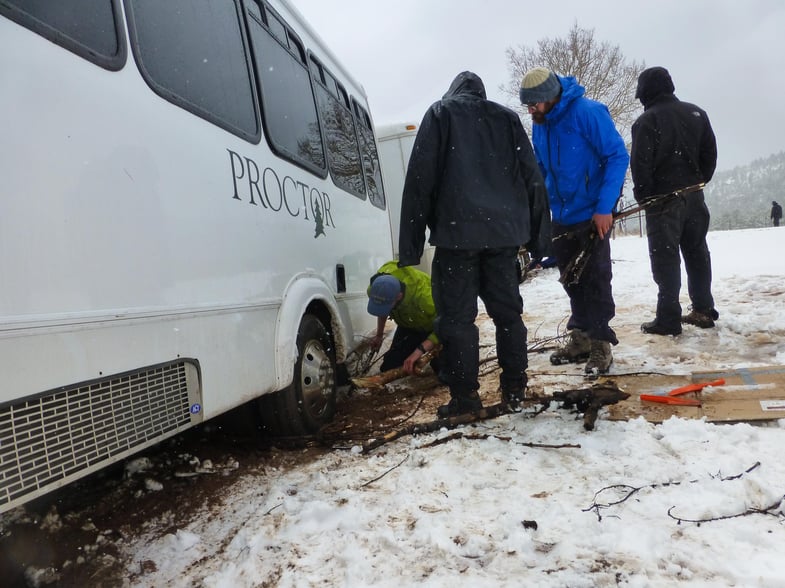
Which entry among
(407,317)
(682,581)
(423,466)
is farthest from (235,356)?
(407,317)

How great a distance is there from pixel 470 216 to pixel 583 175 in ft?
4.43

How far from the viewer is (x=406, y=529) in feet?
5.79

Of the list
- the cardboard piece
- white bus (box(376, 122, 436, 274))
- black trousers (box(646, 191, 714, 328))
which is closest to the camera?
the cardboard piece

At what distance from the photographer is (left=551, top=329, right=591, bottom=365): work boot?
3887 millimetres

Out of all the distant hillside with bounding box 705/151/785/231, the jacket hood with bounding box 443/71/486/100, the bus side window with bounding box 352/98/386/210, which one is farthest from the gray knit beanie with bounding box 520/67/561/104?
the distant hillside with bounding box 705/151/785/231

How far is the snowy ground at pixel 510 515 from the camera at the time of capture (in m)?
1.50

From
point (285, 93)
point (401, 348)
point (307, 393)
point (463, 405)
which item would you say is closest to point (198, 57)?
point (285, 93)

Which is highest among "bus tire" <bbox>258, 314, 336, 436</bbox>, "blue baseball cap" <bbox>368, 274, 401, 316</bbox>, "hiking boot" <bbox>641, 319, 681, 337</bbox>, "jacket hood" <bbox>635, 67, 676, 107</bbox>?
"jacket hood" <bbox>635, 67, 676, 107</bbox>

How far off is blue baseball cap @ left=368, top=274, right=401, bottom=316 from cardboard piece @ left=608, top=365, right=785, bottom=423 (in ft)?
5.29

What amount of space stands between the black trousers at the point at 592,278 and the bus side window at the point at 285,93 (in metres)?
1.77

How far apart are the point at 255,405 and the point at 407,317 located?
1.59 meters

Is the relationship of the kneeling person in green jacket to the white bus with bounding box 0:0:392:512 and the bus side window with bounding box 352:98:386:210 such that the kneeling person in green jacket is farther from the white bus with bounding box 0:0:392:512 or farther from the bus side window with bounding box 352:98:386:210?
the bus side window with bounding box 352:98:386:210

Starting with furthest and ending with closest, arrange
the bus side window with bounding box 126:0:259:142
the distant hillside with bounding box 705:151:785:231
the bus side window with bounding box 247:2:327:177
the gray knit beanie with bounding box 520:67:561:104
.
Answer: the distant hillside with bounding box 705:151:785:231
the gray knit beanie with bounding box 520:67:561:104
the bus side window with bounding box 247:2:327:177
the bus side window with bounding box 126:0:259:142

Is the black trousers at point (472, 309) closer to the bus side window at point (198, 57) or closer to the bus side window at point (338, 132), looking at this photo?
the bus side window at point (198, 57)
